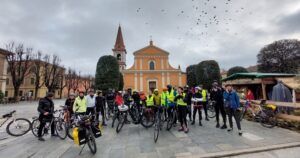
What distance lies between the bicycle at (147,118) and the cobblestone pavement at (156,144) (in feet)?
2.01

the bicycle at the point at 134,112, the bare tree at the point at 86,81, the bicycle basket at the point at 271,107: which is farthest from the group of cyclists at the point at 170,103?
the bare tree at the point at 86,81

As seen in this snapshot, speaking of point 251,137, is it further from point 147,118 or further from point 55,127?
point 55,127

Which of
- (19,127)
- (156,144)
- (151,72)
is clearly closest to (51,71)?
(151,72)

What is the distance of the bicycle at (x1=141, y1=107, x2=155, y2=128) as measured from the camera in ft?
21.2

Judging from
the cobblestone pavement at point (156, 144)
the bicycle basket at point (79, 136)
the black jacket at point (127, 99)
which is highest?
the black jacket at point (127, 99)

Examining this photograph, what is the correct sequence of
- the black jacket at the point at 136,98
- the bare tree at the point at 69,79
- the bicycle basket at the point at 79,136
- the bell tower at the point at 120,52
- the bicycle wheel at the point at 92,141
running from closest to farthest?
the bicycle basket at the point at 79,136 → the bicycle wheel at the point at 92,141 → the black jacket at the point at 136,98 → the bell tower at the point at 120,52 → the bare tree at the point at 69,79

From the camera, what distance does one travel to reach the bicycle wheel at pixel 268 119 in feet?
21.0

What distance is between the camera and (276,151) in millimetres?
4160

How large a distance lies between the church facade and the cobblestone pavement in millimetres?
26883

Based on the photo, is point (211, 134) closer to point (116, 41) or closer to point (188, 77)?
point (188, 77)

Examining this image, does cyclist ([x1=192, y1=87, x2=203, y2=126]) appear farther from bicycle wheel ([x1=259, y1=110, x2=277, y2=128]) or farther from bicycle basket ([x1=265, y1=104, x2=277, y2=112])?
bicycle basket ([x1=265, y1=104, x2=277, y2=112])

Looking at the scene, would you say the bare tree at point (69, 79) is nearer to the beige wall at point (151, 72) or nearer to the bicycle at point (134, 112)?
the beige wall at point (151, 72)

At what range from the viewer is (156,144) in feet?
15.8

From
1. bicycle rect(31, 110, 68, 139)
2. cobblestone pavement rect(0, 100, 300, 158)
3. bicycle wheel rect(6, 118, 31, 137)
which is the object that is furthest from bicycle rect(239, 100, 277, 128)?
bicycle wheel rect(6, 118, 31, 137)
